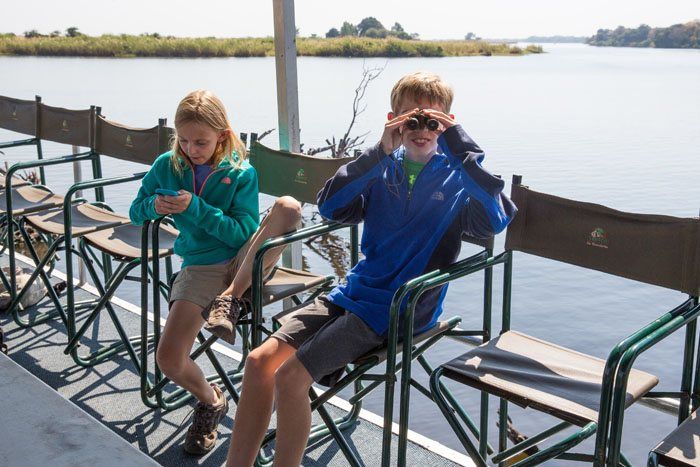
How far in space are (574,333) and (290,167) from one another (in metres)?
2.91

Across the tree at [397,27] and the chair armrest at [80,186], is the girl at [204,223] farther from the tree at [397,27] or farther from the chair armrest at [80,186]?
the tree at [397,27]

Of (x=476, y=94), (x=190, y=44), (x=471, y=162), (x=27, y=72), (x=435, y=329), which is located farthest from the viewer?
(x=476, y=94)

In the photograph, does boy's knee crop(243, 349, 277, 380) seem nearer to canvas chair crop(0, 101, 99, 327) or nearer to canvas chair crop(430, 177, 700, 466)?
canvas chair crop(430, 177, 700, 466)

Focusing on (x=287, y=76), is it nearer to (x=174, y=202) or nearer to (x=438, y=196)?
(x=174, y=202)

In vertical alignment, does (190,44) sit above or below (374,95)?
above

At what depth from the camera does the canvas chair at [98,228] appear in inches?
110

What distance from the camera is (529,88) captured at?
760 inches

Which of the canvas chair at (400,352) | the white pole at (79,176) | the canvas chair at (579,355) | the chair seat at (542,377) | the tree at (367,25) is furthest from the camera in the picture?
the tree at (367,25)

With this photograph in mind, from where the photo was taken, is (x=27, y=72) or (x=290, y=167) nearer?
(x=290, y=167)

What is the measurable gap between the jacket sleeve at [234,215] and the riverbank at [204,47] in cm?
296

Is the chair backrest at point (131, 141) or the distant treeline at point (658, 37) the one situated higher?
the distant treeline at point (658, 37)

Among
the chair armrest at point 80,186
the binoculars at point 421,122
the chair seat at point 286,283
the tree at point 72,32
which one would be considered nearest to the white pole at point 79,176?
the chair armrest at point 80,186

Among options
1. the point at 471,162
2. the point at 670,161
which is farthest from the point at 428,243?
the point at 670,161

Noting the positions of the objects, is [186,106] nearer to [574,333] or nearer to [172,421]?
[172,421]
